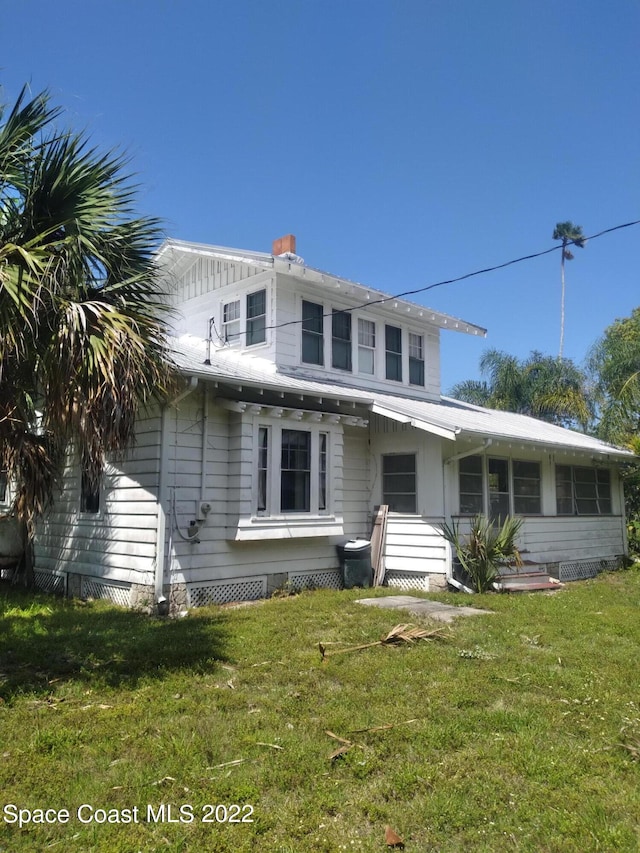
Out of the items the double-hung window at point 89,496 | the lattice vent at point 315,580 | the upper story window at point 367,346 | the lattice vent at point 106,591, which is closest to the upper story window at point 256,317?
the upper story window at point 367,346

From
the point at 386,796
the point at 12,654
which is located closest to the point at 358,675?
the point at 386,796

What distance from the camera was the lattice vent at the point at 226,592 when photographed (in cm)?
930

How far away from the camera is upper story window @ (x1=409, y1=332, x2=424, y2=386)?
600 inches

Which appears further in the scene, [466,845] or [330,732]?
[330,732]

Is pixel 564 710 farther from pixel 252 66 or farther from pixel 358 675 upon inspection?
pixel 252 66

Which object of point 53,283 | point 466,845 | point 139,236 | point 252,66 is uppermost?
point 252,66

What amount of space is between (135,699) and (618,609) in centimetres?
769

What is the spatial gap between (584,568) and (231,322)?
10.4 meters

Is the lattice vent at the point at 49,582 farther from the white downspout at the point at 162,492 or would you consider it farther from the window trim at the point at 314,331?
the window trim at the point at 314,331

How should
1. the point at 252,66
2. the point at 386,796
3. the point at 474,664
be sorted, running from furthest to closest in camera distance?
the point at 252,66 → the point at 474,664 → the point at 386,796

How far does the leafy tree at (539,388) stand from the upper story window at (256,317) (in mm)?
19801

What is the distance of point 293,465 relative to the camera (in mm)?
10664

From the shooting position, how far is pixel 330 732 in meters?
4.47

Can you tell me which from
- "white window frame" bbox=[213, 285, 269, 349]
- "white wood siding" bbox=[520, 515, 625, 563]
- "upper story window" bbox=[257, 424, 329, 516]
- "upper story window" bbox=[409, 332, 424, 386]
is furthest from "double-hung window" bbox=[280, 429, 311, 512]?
"white wood siding" bbox=[520, 515, 625, 563]
